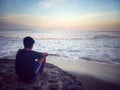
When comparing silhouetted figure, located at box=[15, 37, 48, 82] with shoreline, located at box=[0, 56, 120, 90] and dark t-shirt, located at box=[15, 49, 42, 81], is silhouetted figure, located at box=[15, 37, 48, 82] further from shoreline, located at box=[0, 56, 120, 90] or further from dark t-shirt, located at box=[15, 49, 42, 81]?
shoreline, located at box=[0, 56, 120, 90]

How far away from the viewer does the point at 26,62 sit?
2627mm

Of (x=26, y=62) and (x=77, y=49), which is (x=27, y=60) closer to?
(x=26, y=62)

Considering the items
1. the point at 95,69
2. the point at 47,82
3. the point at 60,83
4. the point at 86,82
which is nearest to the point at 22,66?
the point at 47,82

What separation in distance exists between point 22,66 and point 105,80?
92.8 inches

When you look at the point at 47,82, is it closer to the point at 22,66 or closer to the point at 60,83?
the point at 60,83

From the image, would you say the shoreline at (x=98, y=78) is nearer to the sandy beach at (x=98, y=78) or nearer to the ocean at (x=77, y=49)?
the sandy beach at (x=98, y=78)

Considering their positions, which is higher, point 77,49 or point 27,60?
point 27,60

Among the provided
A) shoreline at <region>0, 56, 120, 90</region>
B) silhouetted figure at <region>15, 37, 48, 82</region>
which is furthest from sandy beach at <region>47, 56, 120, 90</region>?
silhouetted figure at <region>15, 37, 48, 82</region>

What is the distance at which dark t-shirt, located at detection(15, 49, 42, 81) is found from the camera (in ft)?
8.51

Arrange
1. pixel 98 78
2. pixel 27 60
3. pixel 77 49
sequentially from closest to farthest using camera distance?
1. pixel 27 60
2. pixel 98 78
3. pixel 77 49

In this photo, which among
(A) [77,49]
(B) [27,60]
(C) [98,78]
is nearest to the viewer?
(B) [27,60]

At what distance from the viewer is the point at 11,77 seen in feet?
10.3

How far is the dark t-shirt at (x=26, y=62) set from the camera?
2594 millimetres

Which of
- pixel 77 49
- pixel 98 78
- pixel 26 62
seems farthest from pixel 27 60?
pixel 77 49
